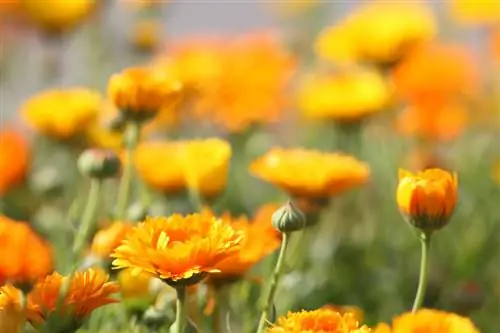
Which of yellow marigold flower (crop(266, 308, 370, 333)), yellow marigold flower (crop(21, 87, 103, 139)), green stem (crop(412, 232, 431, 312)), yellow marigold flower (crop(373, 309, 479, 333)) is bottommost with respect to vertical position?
yellow marigold flower (crop(21, 87, 103, 139))

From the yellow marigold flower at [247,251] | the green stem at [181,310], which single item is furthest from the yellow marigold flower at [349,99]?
the green stem at [181,310]

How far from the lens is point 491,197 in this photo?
1882 mm

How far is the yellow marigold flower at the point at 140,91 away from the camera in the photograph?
116 centimetres

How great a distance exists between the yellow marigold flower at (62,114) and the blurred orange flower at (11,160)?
5 cm

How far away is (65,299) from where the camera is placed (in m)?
0.81

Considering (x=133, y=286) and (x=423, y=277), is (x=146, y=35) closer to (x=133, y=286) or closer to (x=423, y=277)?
(x=133, y=286)

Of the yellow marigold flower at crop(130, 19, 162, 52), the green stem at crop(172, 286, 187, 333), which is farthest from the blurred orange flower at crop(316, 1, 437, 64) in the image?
the green stem at crop(172, 286, 187, 333)

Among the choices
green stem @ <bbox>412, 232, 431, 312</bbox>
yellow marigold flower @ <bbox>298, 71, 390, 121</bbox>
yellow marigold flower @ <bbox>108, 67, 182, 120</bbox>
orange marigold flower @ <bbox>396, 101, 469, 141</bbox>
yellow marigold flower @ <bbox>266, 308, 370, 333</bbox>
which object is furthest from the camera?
orange marigold flower @ <bbox>396, 101, 469, 141</bbox>

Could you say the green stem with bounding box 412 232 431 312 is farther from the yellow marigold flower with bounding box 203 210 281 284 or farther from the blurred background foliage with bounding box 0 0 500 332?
the blurred background foliage with bounding box 0 0 500 332

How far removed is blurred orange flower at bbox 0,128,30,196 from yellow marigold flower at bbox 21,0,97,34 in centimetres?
52

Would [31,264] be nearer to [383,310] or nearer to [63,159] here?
[383,310]

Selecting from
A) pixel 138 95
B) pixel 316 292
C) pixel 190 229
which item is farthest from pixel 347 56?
pixel 190 229

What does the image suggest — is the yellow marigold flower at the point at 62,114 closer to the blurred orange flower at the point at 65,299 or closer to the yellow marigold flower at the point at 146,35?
the yellow marigold flower at the point at 146,35

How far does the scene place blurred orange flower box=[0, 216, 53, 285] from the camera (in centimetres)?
79
